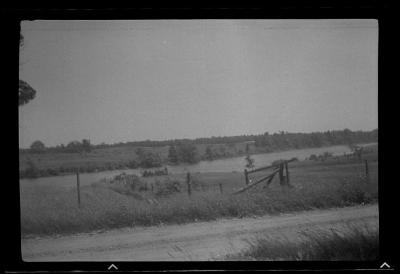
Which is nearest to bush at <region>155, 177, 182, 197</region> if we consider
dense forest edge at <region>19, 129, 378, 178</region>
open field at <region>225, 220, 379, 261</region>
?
dense forest edge at <region>19, 129, 378, 178</region>

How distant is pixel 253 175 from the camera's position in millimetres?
3473

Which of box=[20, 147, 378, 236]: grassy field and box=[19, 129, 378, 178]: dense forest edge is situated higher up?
box=[19, 129, 378, 178]: dense forest edge

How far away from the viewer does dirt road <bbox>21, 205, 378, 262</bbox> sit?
11.2ft

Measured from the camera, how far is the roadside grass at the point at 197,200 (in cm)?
343

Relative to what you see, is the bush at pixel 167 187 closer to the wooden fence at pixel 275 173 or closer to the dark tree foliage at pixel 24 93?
the wooden fence at pixel 275 173

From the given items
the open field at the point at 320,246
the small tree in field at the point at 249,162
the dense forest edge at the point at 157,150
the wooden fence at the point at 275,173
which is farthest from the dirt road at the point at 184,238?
the dense forest edge at the point at 157,150

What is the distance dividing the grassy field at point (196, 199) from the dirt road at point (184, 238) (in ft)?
0.21

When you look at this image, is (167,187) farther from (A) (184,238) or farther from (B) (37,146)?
(B) (37,146)

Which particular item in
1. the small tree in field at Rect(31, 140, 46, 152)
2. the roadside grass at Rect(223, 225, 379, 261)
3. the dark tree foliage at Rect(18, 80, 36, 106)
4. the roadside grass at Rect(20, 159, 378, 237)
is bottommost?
the roadside grass at Rect(223, 225, 379, 261)

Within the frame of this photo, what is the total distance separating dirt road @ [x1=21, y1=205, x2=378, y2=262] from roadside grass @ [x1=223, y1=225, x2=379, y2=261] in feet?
0.17

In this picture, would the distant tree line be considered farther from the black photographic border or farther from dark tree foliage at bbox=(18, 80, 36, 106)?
dark tree foliage at bbox=(18, 80, 36, 106)
